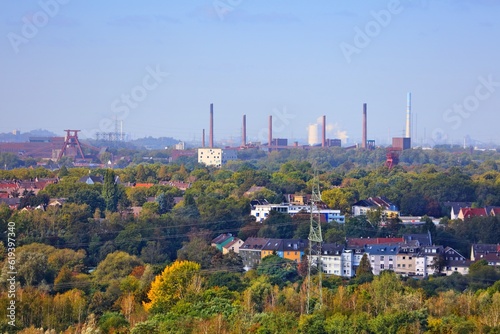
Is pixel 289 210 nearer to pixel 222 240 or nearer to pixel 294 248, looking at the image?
pixel 222 240

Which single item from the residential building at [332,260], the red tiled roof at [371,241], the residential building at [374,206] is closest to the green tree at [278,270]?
the residential building at [332,260]

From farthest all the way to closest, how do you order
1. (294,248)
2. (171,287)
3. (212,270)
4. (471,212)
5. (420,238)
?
(471,212) → (420,238) → (294,248) → (212,270) → (171,287)

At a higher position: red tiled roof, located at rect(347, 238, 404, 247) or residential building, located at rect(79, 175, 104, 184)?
residential building, located at rect(79, 175, 104, 184)

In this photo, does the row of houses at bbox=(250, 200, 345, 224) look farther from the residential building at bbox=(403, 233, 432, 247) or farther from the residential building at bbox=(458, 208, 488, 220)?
the residential building at bbox=(458, 208, 488, 220)

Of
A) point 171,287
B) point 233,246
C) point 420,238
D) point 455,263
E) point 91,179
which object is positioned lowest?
point 455,263

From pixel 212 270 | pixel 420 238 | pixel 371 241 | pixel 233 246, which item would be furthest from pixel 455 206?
pixel 212 270

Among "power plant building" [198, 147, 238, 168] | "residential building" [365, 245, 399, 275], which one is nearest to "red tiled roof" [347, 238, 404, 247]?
"residential building" [365, 245, 399, 275]

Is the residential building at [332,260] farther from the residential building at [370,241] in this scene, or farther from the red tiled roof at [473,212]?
the red tiled roof at [473,212]
